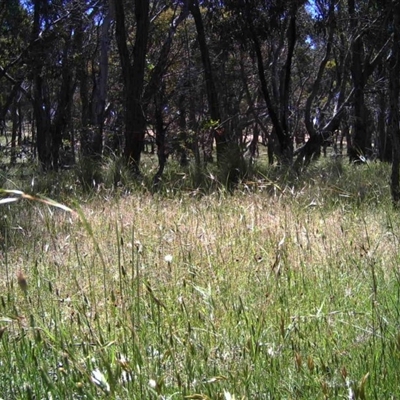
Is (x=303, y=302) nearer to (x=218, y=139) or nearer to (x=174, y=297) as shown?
(x=174, y=297)

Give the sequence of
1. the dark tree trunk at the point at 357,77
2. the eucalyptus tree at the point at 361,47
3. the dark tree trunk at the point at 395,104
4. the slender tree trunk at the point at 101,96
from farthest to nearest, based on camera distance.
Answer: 1. the dark tree trunk at the point at 357,77
2. the slender tree trunk at the point at 101,96
3. the eucalyptus tree at the point at 361,47
4. the dark tree trunk at the point at 395,104

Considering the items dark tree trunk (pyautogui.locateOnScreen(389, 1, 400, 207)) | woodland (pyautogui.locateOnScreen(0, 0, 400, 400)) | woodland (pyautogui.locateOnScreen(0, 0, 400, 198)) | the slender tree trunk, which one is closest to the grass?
woodland (pyautogui.locateOnScreen(0, 0, 400, 400))

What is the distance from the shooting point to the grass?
6.28ft

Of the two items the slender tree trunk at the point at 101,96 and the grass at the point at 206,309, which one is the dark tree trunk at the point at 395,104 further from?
the slender tree trunk at the point at 101,96

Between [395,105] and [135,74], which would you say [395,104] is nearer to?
[395,105]

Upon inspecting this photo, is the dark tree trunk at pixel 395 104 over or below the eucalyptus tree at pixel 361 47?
below

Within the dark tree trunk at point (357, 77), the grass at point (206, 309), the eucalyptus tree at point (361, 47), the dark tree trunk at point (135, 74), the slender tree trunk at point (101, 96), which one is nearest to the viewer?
the grass at point (206, 309)

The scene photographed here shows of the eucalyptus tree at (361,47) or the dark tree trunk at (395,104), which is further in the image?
the eucalyptus tree at (361,47)

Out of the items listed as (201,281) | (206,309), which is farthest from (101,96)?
(206,309)

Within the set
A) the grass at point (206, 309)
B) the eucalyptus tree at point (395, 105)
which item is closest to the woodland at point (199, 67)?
the eucalyptus tree at point (395, 105)

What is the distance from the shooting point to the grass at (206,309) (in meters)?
1.91

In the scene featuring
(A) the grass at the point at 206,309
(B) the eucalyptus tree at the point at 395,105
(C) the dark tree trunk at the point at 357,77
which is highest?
(C) the dark tree trunk at the point at 357,77

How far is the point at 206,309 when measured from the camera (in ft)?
8.86

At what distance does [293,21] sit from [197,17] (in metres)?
2.18
